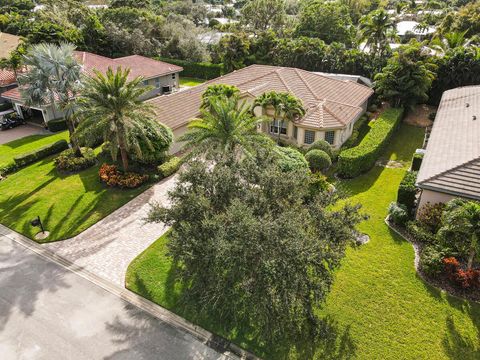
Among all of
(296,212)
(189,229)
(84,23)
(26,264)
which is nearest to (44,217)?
(26,264)

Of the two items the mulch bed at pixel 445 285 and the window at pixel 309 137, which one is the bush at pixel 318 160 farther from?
the mulch bed at pixel 445 285

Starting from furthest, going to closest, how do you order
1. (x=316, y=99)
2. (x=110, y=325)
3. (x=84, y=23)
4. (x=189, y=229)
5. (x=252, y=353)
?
1. (x=84, y=23)
2. (x=316, y=99)
3. (x=110, y=325)
4. (x=252, y=353)
5. (x=189, y=229)

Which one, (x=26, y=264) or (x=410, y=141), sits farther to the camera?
(x=410, y=141)

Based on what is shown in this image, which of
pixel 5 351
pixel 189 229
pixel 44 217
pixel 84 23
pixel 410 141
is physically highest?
pixel 84 23

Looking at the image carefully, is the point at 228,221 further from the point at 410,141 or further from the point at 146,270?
the point at 410,141

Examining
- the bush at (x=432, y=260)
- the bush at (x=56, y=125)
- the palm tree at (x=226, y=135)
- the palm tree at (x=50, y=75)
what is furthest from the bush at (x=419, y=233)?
the bush at (x=56, y=125)

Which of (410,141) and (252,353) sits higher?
(410,141)
